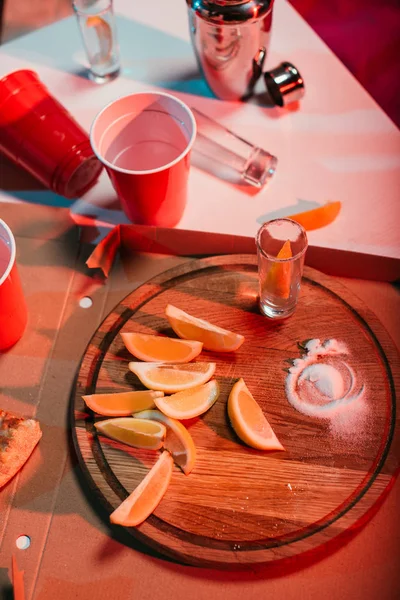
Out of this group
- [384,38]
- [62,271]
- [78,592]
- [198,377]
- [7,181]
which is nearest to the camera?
[78,592]

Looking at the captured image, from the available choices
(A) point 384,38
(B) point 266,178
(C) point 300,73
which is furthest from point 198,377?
(A) point 384,38

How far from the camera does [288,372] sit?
1.04 m

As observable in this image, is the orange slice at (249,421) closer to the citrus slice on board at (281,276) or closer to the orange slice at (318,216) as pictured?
the citrus slice on board at (281,276)

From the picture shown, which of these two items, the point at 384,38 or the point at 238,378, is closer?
the point at 238,378

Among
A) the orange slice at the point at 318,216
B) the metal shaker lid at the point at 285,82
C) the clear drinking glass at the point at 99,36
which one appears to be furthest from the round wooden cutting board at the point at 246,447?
the clear drinking glass at the point at 99,36

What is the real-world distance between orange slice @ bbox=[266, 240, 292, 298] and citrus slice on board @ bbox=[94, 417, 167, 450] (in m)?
0.29

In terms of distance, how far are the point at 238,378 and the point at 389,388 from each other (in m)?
0.23

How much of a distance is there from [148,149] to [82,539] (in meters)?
0.68

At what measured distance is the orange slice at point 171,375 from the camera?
1012 mm

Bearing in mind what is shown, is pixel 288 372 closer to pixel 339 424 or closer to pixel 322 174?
pixel 339 424

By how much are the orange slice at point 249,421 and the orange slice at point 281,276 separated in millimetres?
161

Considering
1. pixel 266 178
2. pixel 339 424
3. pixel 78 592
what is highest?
pixel 266 178

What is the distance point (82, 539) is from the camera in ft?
3.06

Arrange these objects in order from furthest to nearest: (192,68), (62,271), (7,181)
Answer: (192,68) → (7,181) → (62,271)
